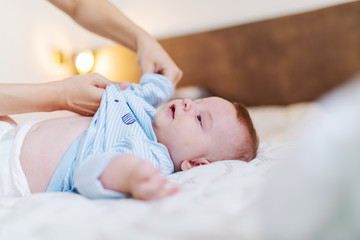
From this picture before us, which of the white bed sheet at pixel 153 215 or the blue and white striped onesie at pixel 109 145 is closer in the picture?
the white bed sheet at pixel 153 215

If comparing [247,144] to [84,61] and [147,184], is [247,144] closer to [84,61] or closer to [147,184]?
[147,184]

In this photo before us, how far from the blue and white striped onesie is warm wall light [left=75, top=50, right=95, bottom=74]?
1.98 meters

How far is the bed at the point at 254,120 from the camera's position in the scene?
45cm

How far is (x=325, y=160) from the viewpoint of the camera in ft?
1.26

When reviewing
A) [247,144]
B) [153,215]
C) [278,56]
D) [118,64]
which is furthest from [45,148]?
[118,64]

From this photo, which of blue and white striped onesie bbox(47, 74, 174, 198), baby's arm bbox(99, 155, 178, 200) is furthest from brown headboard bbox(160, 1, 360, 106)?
baby's arm bbox(99, 155, 178, 200)

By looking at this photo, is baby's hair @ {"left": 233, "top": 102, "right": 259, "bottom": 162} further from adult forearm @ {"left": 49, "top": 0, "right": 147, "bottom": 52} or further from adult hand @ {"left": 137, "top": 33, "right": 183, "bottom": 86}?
adult forearm @ {"left": 49, "top": 0, "right": 147, "bottom": 52}

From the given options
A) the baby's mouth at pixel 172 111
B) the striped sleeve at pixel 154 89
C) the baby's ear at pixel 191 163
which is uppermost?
the striped sleeve at pixel 154 89

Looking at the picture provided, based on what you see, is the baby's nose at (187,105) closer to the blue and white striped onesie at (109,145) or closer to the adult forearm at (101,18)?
the blue and white striped onesie at (109,145)

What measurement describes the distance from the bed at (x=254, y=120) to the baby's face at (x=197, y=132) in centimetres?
12

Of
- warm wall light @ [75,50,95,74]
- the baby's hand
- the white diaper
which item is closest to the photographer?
the baby's hand

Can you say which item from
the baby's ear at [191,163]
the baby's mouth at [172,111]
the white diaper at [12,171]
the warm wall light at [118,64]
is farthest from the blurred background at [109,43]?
the baby's ear at [191,163]

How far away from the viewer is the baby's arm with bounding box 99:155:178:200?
0.57 m

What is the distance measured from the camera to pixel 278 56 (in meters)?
2.36
